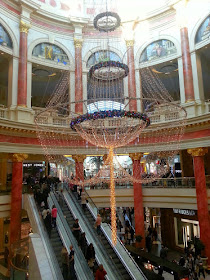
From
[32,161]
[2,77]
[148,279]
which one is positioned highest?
[2,77]

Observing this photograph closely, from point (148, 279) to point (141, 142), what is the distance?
9.56m

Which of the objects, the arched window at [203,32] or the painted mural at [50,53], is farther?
the painted mural at [50,53]

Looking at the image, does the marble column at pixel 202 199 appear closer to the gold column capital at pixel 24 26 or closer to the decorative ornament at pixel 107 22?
the decorative ornament at pixel 107 22

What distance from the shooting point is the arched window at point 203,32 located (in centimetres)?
1532

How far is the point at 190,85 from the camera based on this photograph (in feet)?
52.2

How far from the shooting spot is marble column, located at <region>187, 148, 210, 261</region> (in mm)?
14148

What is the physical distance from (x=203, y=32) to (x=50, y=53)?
10369mm

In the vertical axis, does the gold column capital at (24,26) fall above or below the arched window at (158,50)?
above

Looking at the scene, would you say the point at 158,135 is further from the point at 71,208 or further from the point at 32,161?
the point at 32,161

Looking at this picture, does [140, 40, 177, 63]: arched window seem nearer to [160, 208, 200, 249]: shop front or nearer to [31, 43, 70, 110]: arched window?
[31, 43, 70, 110]: arched window

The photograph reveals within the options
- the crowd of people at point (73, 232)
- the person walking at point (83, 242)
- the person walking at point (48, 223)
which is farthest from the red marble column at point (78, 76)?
the person walking at point (83, 242)

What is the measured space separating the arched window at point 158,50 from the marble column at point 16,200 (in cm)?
1120

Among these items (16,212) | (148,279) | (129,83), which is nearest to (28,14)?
(129,83)

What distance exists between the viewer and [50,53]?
59.6 ft
